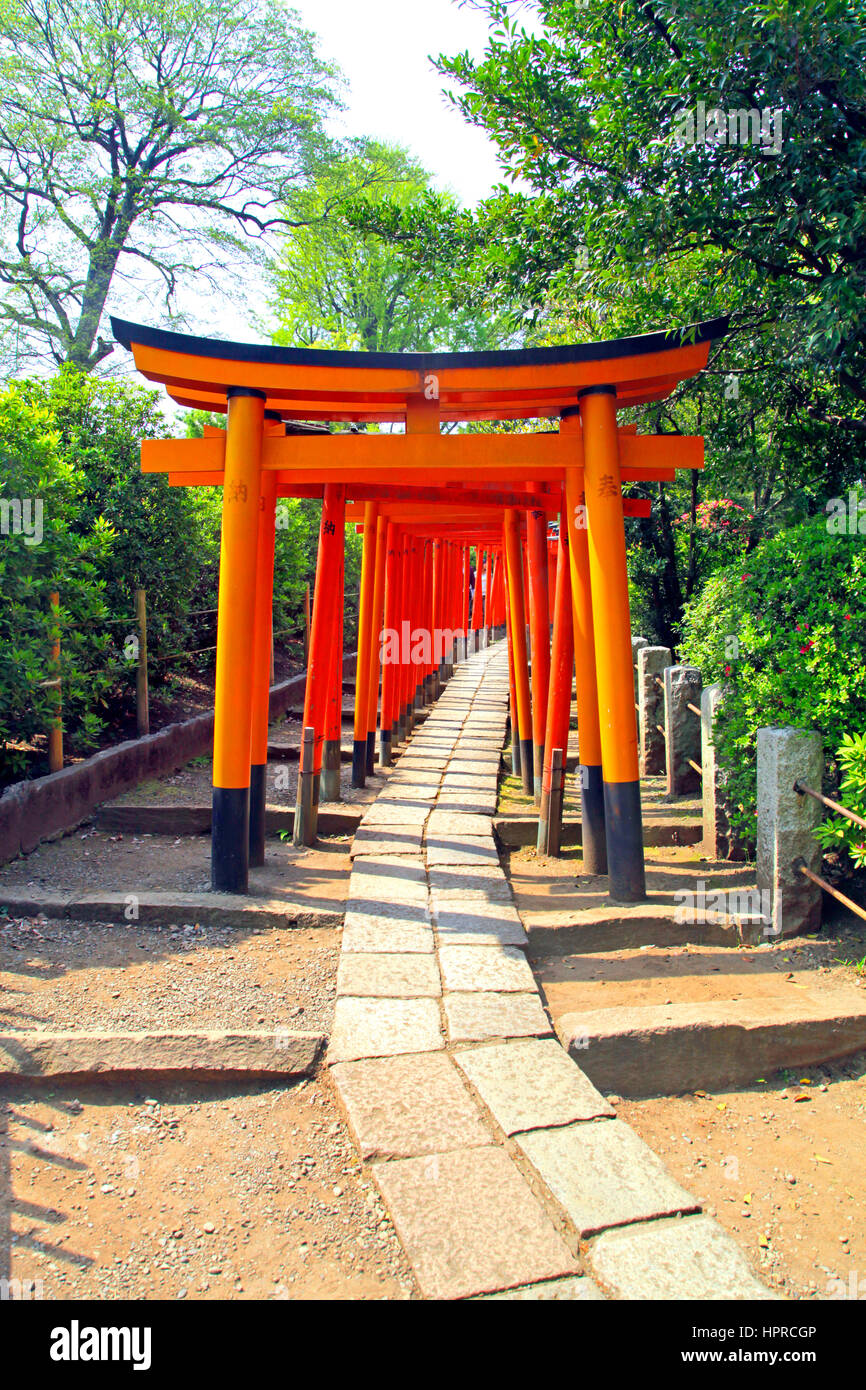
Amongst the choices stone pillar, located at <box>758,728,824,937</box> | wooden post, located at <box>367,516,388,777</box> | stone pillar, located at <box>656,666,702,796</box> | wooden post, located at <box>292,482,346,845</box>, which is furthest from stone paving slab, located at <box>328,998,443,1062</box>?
wooden post, located at <box>367,516,388,777</box>

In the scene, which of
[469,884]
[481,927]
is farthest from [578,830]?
[481,927]

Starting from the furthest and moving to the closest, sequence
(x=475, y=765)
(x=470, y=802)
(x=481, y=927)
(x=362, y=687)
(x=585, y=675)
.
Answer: (x=475, y=765)
(x=362, y=687)
(x=470, y=802)
(x=585, y=675)
(x=481, y=927)

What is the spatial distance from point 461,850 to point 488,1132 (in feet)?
10.6

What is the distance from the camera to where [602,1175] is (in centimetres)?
249

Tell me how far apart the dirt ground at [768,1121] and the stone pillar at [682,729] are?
8.16 ft

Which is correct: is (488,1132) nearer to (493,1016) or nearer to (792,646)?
(493,1016)

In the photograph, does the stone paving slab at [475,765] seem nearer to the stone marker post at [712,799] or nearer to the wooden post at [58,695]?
the stone marker post at [712,799]

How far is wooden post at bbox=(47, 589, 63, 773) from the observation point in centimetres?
614

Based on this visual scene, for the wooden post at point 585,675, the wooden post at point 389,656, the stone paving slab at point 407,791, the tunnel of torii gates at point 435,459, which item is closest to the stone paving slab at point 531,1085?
the tunnel of torii gates at point 435,459

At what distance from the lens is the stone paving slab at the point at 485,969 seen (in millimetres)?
3733

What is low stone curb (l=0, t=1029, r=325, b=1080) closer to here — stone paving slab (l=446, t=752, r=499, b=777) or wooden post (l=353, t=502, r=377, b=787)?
wooden post (l=353, t=502, r=377, b=787)

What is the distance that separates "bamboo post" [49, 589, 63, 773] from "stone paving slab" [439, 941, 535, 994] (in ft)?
11.3
